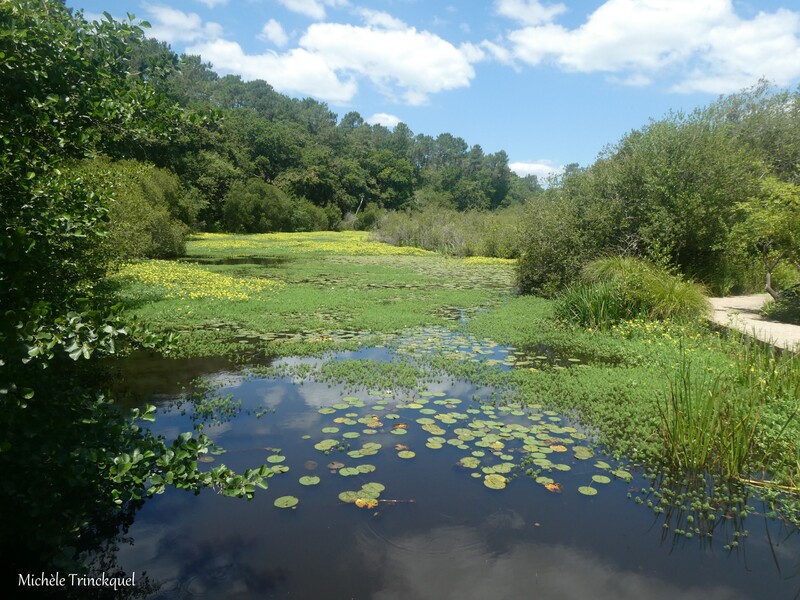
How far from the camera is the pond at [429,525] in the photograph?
389 cm

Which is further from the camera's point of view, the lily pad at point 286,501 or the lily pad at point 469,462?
the lily pad at point 469,462

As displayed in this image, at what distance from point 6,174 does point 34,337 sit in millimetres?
1104

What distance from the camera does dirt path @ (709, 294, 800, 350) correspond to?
955 cm

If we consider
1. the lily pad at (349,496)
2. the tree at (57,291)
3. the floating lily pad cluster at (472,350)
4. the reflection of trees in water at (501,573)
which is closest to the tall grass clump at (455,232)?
the floating lily pad cluster at (472,350)

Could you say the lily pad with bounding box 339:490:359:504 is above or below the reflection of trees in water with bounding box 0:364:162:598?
below

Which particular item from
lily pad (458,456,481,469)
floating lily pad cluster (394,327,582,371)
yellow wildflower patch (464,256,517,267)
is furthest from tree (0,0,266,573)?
yellow wildflower patch (464,256,517,267)

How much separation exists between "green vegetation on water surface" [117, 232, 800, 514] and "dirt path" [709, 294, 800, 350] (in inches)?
28.0

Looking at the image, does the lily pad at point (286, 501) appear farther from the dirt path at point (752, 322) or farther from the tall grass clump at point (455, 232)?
the tall grass clump at point (455, 232)

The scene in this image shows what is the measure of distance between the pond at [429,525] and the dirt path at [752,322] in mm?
5164

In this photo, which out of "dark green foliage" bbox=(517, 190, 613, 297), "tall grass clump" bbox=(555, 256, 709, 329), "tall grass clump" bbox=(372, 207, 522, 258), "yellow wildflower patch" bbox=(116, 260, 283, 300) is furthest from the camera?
"tall grass clump" bbox=(372, 207, 522, 258)

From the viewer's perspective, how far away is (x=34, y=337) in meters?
2.55

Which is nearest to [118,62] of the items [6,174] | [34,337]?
[6,174]

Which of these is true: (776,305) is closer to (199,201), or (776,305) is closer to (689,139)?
(689,139)

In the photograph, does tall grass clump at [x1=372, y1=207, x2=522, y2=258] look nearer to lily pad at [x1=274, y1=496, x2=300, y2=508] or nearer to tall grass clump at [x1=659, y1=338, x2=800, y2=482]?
tall grass clump at [x1=659, y1=338, x2=800, y2=482]
